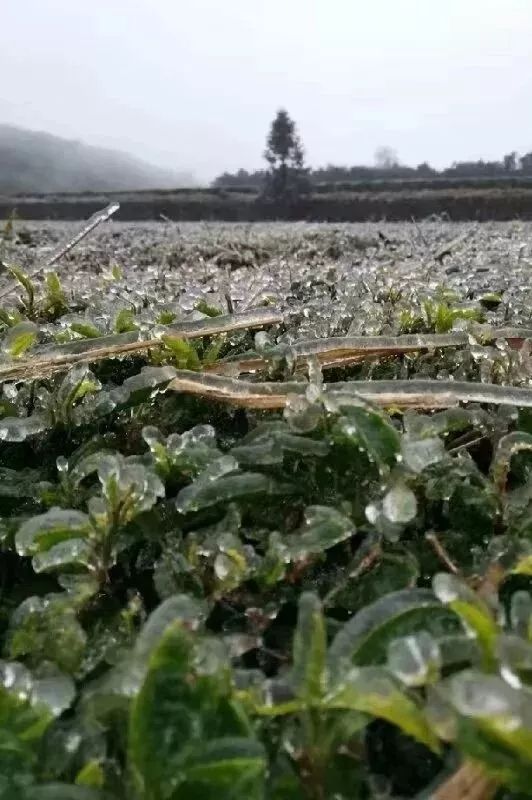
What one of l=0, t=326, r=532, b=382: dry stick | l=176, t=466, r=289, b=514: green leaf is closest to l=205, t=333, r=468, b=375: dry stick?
l=0, t=326, r=532, b=382: dry stick

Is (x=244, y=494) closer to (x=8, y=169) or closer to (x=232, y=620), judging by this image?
(x=232, y=620)

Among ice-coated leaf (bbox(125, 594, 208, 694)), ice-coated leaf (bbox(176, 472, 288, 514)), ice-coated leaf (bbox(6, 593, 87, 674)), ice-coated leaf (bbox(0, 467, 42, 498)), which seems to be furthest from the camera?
ice-coated leaf (bbox(0, 467, 42, 498))

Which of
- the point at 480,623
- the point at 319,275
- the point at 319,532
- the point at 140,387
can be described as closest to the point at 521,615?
the point at 480,623

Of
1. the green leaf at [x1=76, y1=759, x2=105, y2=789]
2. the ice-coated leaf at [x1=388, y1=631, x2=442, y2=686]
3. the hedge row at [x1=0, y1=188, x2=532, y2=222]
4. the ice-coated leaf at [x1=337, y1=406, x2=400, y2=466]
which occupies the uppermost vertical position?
the hedge row at [x1=0, y1=188, x2=532, y2=222]

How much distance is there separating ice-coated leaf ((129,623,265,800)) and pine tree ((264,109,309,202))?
19.7 metres

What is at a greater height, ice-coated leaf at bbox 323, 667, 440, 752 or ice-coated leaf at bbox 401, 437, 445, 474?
ice-coated leaf at bbox 401, 437, 445, 474

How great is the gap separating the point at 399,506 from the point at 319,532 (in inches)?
3.1

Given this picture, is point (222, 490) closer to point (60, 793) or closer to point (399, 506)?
point (399, 506)

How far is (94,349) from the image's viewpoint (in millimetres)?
1096

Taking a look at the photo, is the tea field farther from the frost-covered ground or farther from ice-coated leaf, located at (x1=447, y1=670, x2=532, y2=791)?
the frost-covered ground

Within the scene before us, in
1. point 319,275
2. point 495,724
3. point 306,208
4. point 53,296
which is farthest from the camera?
point 306,208

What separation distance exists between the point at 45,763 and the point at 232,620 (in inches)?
8.2

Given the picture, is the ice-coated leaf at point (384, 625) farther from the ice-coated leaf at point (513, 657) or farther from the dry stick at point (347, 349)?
the dry stick at point (347, 349)

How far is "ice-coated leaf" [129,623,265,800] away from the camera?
45cm
